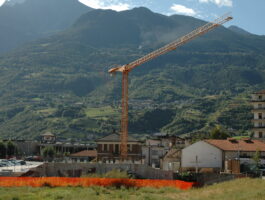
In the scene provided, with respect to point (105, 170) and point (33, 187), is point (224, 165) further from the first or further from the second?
point (33, 187)

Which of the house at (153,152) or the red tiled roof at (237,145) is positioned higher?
the red tiled roof at (237,145)

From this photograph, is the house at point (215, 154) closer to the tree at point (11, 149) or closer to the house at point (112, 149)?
the house at point (112, 149)

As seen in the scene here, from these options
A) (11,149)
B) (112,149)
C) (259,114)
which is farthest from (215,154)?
(11,149)

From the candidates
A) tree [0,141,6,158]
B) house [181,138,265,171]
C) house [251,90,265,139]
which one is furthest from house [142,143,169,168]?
tree [0,141,6,158]

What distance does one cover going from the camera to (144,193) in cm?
4997

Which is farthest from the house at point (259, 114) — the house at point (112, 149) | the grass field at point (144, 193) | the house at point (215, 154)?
the grass field at point (144, 193)

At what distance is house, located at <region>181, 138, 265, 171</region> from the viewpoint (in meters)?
77.9

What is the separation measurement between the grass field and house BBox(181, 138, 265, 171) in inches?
932

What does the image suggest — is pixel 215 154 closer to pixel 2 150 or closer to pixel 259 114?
pixel 259 114

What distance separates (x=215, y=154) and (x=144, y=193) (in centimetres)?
3140

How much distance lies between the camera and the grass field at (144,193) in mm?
44366

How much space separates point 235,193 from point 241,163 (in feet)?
94.3

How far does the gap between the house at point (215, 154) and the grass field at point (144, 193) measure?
23.7m

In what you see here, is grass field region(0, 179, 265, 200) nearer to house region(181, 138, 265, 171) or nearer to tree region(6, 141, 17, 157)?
house region(181, 138, 265, 171)
